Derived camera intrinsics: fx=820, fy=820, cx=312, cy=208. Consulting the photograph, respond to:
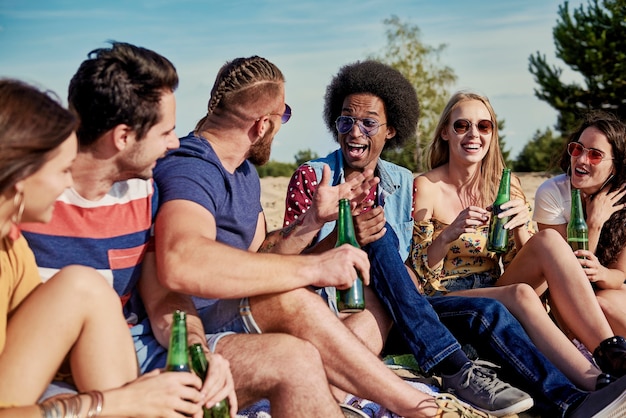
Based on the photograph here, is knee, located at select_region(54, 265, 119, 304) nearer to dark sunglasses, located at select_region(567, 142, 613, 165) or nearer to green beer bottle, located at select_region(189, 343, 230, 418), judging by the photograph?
green beer bottle, located at select_region(189, 343, 230, 418)

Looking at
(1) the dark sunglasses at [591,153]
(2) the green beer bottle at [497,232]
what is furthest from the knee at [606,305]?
(1) the dark sunglasses at [591,153]

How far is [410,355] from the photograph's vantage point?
5.19m

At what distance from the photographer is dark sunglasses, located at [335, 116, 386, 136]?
18.5 feet

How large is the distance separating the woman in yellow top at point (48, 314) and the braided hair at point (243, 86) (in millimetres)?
1416

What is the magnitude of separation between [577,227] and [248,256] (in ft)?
9.81

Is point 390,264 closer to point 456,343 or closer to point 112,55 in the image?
point 456,343

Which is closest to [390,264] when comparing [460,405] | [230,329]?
[460,405]

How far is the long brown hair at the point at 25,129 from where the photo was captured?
2.69 m

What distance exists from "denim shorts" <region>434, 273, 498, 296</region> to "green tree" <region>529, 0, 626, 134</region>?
861 inches

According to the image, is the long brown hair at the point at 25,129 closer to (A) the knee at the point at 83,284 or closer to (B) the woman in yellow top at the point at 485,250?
(A) the knee at the point at 83,284

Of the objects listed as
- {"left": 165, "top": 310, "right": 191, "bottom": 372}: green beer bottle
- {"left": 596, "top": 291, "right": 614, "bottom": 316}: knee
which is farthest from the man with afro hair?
{"left": 165, "top": 310, "right": 191, "bottom": 372}: green beer bottle

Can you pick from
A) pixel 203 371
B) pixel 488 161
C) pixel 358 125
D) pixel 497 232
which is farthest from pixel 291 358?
pixel 488 161

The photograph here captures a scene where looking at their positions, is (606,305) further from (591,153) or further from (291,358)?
(291,358)

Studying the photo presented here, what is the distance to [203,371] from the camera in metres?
3.27
